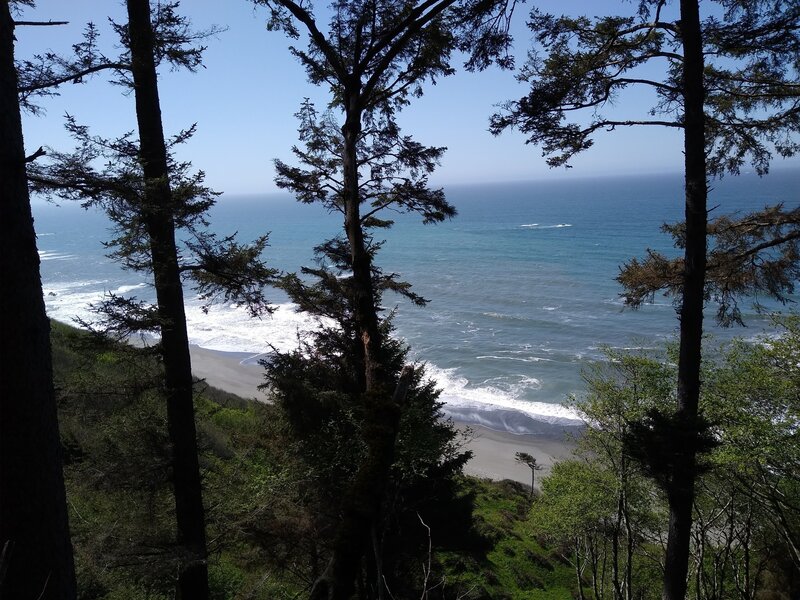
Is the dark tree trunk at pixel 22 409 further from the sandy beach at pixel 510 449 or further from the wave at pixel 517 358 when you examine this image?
the wave at pixel 517 358

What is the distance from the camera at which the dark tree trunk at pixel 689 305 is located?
5.20 meters

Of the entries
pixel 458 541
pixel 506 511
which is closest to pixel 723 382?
pixel 458 541

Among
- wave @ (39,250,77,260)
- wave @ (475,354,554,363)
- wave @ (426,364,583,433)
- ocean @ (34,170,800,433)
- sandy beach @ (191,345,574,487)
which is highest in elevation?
wave @ (39,250,77,260)

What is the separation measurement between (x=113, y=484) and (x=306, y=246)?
72.9 meters

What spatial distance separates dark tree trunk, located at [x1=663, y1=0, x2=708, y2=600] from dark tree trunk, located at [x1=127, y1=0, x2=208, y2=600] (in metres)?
5.53

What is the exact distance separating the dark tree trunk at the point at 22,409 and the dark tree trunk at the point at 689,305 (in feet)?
18.4

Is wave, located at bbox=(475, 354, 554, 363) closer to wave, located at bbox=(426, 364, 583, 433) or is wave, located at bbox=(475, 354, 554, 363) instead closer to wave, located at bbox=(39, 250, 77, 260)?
wave, located at bbox=(426, 364, 583, 433)

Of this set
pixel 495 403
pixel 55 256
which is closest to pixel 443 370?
pixel 495 403

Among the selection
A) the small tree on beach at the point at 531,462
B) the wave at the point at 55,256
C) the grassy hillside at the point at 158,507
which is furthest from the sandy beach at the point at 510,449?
the wave at the point at 55,256

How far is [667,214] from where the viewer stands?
272ft

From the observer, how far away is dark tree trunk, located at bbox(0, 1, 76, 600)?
351cm

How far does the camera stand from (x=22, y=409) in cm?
359

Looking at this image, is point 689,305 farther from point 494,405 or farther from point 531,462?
point 494,405

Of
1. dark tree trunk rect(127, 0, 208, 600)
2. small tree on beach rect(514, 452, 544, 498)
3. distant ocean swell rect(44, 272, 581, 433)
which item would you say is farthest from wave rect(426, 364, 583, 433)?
dark tree trunk rect(127, 0, 208, 600)
